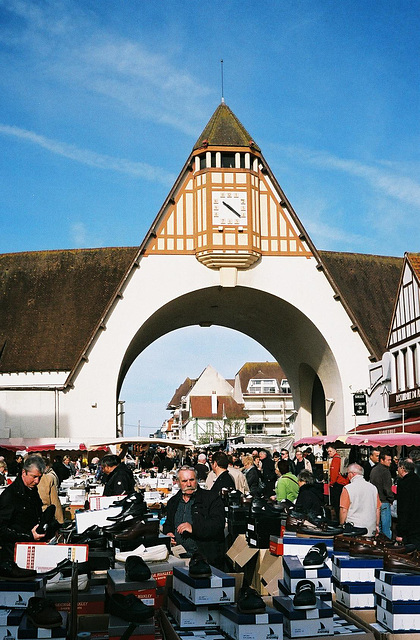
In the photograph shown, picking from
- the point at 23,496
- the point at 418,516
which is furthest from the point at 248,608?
the point at 418,516

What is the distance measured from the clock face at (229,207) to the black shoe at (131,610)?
27835 mm

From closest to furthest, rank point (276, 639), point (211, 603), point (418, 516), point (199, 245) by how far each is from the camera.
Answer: point (276, 639)
point (211, 603)
point (418, 516)
point (199, 245)

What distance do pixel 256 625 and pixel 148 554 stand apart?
4.50 feet

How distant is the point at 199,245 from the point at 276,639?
28.2m

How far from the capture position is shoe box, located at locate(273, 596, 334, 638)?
4348mm

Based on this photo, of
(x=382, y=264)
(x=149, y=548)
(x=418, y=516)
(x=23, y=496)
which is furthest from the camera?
(x=382, y=264)

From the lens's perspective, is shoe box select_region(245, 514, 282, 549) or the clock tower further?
the clock tower

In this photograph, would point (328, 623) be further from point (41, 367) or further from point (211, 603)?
point (41, 367)

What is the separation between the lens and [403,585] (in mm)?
4582

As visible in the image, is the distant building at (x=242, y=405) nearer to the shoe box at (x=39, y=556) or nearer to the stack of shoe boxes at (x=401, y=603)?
the shoe box at (x=39, y=556)

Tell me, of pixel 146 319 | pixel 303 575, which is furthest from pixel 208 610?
pixel 146 319

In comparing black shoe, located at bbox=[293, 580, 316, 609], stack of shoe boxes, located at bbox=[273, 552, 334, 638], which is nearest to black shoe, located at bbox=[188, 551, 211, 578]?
stack of shoe boxes, located at bbox=[273, 552, 334, 638]

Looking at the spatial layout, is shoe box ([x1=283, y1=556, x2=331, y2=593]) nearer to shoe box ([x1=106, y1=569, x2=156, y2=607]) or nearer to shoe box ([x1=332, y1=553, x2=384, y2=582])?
shoe box ([x1=332, y1=553, x2=384, y2=582])

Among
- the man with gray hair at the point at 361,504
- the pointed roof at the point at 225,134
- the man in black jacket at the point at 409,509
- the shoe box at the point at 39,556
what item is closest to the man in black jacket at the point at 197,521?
the man with gray hair at the point at 361,504
